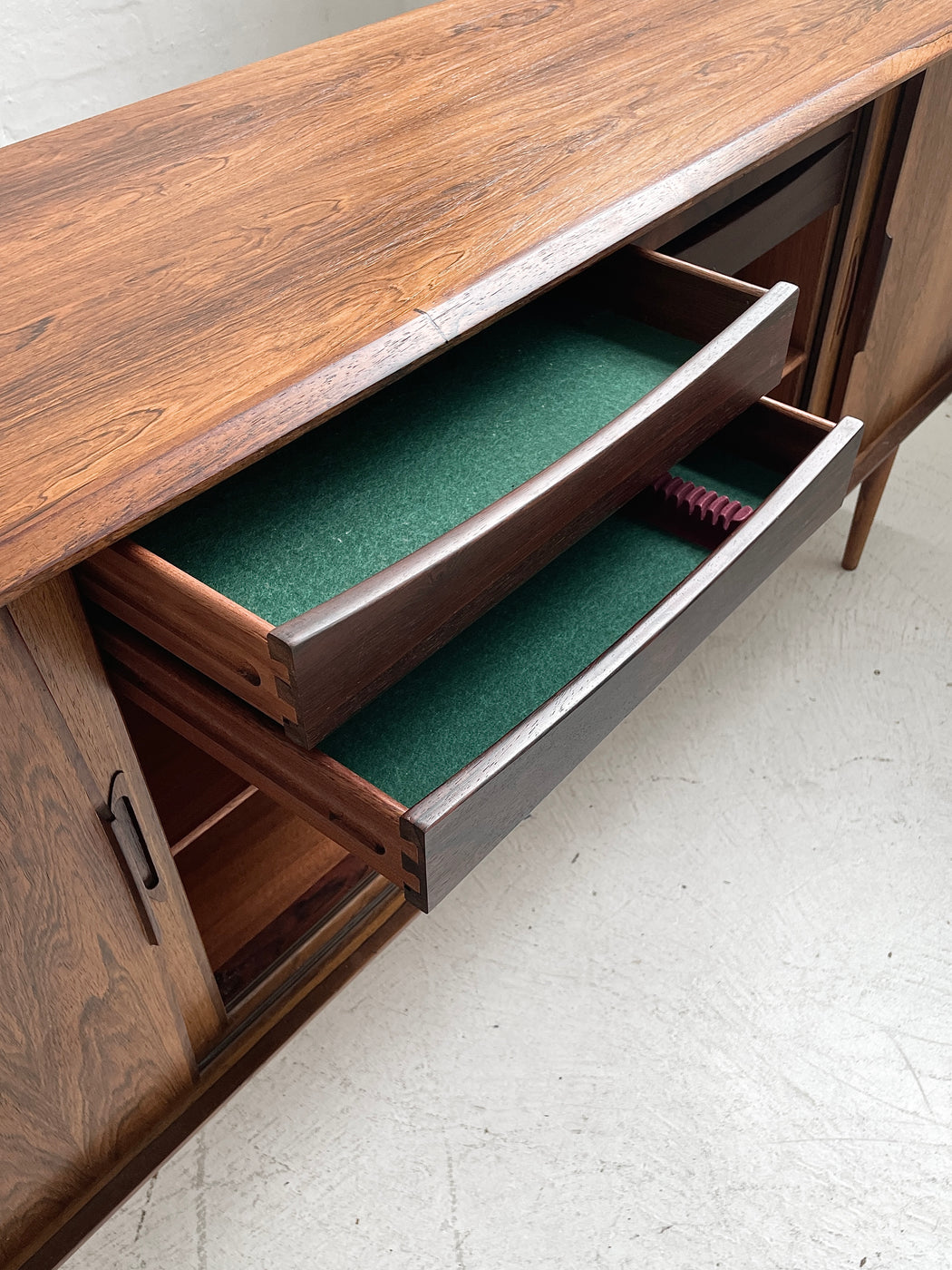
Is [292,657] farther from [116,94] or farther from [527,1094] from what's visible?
[116,94]

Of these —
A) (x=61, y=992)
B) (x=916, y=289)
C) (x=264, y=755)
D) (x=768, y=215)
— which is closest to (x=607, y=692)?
(x=264, y=755)

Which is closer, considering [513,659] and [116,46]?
[513,659]

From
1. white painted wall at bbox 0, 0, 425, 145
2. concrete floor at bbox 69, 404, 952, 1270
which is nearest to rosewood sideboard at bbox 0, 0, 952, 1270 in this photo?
concrete floor at bbox 69, 404, 952, 1270

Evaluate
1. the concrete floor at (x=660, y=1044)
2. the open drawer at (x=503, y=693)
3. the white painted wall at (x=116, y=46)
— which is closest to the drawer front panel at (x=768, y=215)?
the open drawer at (x=503, y=693)

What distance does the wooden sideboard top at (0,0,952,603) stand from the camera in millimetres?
564

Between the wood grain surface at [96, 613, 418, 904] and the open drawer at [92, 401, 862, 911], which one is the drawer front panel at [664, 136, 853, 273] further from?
the wood grain surface at [96, 613, 418, 904]

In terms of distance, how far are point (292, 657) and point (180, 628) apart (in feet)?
0.32

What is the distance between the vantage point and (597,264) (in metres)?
0.83

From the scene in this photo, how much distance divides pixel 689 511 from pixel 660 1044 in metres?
0.52

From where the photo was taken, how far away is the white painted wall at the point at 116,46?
1.54 metres

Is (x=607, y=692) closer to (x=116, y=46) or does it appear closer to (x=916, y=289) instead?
(x=916, y=289)

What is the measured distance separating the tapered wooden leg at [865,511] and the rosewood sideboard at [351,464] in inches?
15.3

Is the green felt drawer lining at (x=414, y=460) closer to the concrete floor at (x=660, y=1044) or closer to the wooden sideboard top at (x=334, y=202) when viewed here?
the wooden sideboard top at (x=334, y=202)

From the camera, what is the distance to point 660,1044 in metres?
1.01
